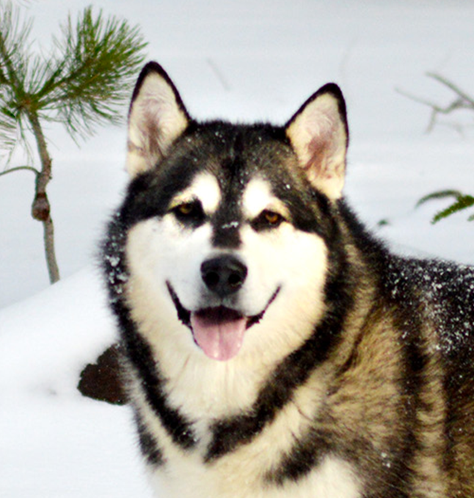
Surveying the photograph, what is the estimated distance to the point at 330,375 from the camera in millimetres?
2518

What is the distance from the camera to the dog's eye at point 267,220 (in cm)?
244

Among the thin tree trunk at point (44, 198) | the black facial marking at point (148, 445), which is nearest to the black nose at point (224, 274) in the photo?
the black facial marking at point (148, 445)

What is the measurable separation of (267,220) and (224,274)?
30cm

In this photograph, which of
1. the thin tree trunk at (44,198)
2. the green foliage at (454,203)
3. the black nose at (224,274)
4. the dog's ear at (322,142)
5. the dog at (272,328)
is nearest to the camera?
the black nose at (224,274)

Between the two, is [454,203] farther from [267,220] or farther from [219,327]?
[219,327]

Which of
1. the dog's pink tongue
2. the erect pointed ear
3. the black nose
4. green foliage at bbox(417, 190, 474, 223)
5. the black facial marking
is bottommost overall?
green foliage at bbox(417, 190, 474, 223)

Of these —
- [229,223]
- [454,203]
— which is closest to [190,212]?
[229,223]

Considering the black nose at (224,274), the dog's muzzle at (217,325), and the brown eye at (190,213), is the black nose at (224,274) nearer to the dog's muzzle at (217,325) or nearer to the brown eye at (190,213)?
the dog's muzzle at (217,325)

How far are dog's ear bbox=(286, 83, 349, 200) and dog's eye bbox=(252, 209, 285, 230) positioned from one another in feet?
0.89

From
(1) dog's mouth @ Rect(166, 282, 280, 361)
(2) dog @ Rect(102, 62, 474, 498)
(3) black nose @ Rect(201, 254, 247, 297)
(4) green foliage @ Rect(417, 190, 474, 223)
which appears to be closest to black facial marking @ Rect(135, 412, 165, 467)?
(2) dog @ Rect(102, 62, 474, 498)

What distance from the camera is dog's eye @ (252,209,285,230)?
96.2 inches

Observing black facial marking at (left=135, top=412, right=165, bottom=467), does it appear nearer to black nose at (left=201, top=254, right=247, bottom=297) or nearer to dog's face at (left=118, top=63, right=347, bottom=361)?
dog's face at (left=118, top=63, right=347, bottom=361)

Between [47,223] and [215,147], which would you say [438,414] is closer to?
[215,147]

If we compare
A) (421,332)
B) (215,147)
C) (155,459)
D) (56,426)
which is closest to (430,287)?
(421,332)
